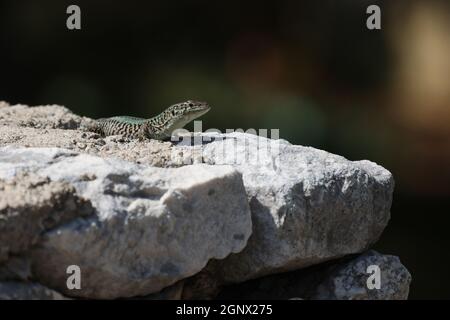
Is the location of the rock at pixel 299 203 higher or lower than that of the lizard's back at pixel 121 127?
lower

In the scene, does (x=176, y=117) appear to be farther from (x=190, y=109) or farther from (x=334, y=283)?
(x=334, y=283)

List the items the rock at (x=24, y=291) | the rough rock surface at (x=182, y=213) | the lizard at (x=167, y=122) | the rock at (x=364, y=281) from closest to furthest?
1. the rock at (x=24, y=291)
2. the rough rock surface at (x=182, y=213)
3. the rock at (x=364, y=281)
4. the lizard at (x=167, y=122)

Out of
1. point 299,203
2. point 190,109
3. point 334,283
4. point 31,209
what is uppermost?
point 190,109

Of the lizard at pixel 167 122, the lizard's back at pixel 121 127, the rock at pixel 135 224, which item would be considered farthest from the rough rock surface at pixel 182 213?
the lizard's back at pixel 121 127

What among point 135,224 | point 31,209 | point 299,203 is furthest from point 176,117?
point 31,209

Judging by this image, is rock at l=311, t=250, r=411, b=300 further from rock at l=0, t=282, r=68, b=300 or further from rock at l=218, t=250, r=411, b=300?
rock at l=0, t=282, r=68, b=300

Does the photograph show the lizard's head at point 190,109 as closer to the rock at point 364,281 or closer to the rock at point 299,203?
the rock at point 299,203

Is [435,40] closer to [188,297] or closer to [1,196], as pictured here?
[188,297]

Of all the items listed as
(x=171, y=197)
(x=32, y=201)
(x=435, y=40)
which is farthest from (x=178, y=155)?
(x=435, y=40)
